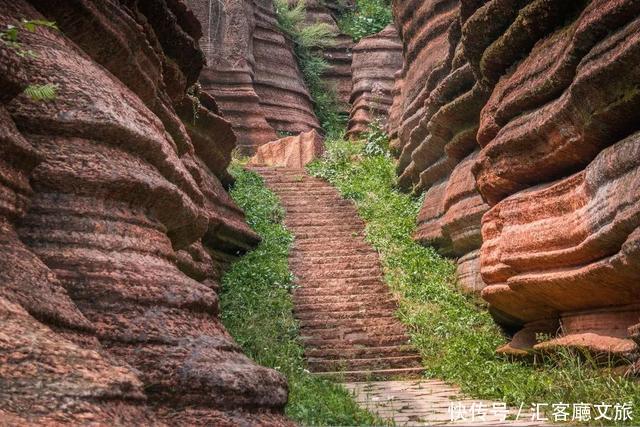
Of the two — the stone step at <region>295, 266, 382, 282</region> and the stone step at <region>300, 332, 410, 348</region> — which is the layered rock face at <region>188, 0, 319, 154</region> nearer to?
the stone step at <region>295, 266, 382, 282</region>

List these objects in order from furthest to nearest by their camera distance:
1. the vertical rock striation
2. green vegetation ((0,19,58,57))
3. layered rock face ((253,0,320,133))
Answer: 1. layered rock face ((253,0,320,133))
2. the vertical rock striation
3. green vegetation ((0,19,58,57))

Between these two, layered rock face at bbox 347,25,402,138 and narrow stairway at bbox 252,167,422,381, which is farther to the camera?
layered rock face at bbox 347,25,402,138

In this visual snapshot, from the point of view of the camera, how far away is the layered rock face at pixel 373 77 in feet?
75.7

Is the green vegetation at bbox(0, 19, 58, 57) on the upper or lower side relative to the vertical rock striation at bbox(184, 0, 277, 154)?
lower

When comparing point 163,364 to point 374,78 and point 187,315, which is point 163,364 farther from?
point 374,78

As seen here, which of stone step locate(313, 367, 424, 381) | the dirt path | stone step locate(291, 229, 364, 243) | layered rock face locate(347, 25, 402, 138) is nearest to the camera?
the dirt path

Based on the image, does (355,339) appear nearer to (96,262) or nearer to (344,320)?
(344,320)

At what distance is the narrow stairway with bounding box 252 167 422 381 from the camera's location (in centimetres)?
1005

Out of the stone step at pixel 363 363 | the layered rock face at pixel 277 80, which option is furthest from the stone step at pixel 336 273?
the layered rock face at pixel 277 80

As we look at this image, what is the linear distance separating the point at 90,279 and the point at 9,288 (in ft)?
2.78

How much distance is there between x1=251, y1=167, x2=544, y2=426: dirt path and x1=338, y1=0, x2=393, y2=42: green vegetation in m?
12.7

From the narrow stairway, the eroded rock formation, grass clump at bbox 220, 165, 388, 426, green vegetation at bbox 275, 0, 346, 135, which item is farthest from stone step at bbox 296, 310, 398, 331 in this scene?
green vegetation at bbox 275, 0, 346, 135

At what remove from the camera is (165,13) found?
25.5 ft

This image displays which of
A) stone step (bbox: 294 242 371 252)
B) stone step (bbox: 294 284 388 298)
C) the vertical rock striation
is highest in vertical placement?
the vertical rock striation
